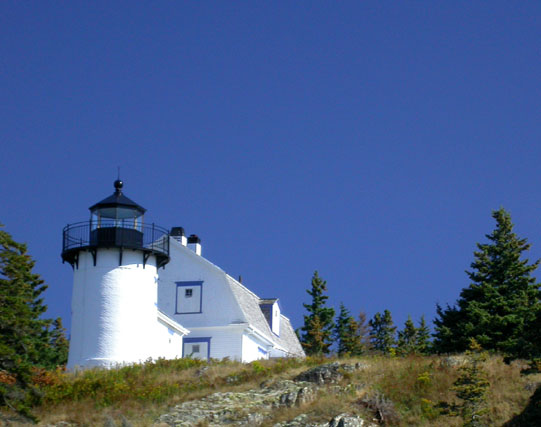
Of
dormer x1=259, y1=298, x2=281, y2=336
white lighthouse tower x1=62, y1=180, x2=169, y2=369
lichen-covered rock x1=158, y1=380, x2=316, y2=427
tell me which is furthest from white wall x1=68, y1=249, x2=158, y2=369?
dormer x1=259, y1=298, x2=281, y2=336

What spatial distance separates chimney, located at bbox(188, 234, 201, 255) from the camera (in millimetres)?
44719

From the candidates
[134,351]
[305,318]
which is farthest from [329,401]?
[305,318]

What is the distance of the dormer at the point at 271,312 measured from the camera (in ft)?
158

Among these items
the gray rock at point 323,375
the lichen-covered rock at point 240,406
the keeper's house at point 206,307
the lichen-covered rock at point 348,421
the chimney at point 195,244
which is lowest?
the lichen-covered rock at point 348,421

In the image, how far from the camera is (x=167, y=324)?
131 feet

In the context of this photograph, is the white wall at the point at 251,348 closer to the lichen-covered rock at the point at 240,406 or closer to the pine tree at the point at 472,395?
the lichen-covered rock at the point at 240,406

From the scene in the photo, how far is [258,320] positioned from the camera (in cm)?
4553

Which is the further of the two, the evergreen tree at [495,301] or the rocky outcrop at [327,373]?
the evergreen tree at [495,301]

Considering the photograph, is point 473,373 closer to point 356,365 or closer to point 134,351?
point 356,365

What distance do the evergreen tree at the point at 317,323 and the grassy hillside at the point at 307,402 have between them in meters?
19.4

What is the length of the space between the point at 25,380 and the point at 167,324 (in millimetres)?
13296

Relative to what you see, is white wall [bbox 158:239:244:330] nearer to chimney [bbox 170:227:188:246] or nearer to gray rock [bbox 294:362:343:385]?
chimney [bbox 170:227:188:246]

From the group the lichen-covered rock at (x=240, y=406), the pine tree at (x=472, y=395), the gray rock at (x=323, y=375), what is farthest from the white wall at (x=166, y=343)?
the pine tree at (x=472, y=395)

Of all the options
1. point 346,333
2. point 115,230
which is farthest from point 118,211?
point 346,333
